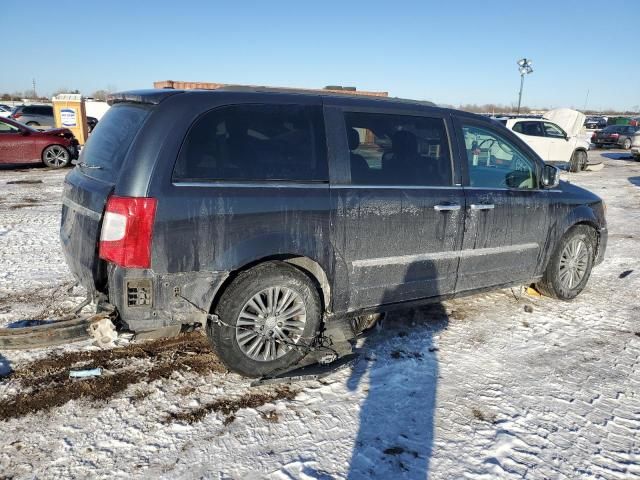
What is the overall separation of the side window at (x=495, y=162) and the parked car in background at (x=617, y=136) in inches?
1079

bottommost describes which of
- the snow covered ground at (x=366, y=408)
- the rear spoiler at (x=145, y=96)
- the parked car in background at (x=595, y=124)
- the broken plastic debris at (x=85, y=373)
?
→ the snow covered ground at (x=366, y=408)

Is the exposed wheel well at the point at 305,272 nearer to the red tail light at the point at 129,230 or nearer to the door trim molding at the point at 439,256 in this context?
the door trim molding at the point at 439,256

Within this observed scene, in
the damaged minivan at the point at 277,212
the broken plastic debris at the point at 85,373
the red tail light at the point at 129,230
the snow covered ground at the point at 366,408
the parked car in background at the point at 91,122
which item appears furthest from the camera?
the parked car in background at the point at 91,122

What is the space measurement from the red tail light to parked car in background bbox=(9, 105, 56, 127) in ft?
83.5

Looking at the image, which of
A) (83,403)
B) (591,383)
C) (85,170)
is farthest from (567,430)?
(85,170)

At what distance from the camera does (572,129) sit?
18391 millimetres

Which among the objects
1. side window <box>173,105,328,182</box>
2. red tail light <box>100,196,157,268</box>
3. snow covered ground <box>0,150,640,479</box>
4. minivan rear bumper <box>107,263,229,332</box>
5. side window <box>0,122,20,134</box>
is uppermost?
side window <box>0,122,20,134</box>

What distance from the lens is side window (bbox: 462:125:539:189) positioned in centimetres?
429

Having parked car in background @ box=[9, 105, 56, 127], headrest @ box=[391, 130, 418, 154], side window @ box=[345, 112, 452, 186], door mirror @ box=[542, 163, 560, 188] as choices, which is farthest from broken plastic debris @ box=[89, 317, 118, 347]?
parked car in background @ box=[9, 105, 56, 127]

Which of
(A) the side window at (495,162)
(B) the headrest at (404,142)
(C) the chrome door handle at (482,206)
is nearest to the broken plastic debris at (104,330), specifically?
(B) the headrest at (404,142)

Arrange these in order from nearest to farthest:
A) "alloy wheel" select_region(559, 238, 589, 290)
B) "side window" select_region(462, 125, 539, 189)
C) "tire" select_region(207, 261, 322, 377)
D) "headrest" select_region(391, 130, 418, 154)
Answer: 1. "tire" select_region(207, 261, 322, 377)
2. "headrest" select_region(391, 130, 418, 154)
3. "side window" select_region(462, 125, 539, 189)
4. "alloy wheel" select_region(559, 238, 589, 290)

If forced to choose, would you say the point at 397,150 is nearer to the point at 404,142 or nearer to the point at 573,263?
the point at 404,142

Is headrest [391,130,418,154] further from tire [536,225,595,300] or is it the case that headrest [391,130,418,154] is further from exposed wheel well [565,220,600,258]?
exposed wheel well [565,220,600,258]

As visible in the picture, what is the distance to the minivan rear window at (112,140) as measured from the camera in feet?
10.4
